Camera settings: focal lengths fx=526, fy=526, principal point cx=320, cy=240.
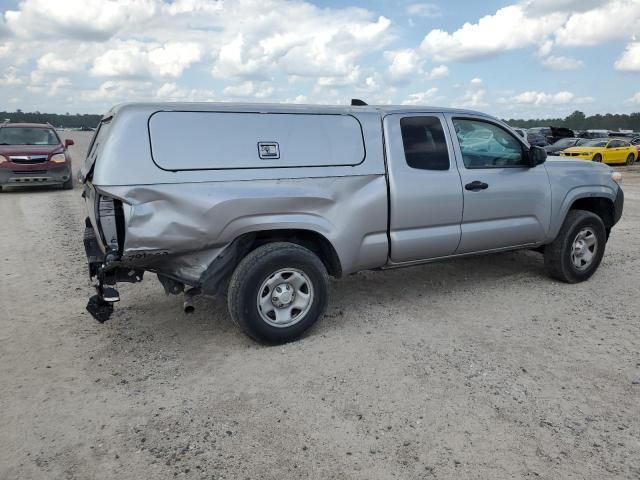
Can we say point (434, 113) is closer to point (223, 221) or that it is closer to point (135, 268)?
point (223, 221)

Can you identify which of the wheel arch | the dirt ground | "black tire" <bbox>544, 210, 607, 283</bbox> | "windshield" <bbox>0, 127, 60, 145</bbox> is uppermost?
"windshield" <bbox>0, 127, 60, 145</bbox>

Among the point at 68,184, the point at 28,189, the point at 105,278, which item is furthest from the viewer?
the point at 28,189

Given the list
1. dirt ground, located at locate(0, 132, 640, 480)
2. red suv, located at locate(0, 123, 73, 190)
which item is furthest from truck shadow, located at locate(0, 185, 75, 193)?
dirt ground, located at locate(0, 132, 640, 480)

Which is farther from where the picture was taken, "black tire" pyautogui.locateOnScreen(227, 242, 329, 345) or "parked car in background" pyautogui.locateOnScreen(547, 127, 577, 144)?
"parked car in background" pyautogui.locateOnScreen(547, 127, 577, 144)

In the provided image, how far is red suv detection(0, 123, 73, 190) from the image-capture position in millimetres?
12773

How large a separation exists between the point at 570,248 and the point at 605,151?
898 inches

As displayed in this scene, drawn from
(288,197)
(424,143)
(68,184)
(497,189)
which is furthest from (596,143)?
(288,197)

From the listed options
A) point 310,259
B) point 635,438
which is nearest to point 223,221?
point 310,259

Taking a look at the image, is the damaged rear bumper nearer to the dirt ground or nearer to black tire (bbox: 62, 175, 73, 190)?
→ the dirt ground

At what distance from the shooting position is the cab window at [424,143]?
15.2 feet

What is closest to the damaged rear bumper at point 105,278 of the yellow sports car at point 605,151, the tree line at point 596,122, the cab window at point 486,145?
the cab window at point 486,145

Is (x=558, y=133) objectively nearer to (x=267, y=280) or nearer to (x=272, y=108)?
(x=272, y=108)

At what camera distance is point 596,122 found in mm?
86812

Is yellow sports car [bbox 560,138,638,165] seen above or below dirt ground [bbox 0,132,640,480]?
above
